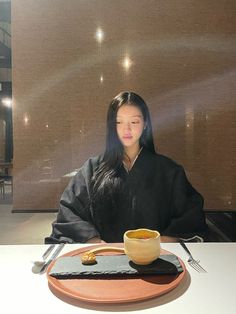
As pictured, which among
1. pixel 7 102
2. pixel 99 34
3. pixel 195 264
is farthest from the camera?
pixel 7 102

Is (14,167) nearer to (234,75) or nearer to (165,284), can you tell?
(234,75)

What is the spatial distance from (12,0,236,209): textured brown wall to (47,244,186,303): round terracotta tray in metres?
3.09

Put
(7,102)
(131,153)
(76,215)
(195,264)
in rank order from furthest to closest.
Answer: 1. (7,102)
2. (131,153)
3. (76,215)
4. (195,264)

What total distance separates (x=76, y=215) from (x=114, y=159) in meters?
0.26

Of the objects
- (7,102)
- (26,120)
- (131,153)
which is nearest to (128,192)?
(131,153)

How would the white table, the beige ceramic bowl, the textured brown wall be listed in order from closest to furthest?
1. the white table
2. the beige ceramic bowl
3. the textured brown wall

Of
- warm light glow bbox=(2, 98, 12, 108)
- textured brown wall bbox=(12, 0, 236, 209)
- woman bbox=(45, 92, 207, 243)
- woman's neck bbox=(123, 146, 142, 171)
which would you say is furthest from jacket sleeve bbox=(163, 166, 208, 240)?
warm light glow bbox=(2, 98, 12, 108)

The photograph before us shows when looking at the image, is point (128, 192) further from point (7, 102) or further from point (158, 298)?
point (7, 102)

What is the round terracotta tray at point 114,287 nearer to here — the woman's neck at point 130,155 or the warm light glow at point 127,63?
the woman's neck at point 130,155

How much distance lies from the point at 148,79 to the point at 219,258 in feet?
10.1

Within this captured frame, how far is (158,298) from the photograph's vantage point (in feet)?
1.94

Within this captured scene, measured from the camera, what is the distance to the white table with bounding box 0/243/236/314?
1.84ft

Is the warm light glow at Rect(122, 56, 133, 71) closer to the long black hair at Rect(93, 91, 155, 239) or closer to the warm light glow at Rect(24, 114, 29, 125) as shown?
the warm light glow at Rect(24, 114, 29, 125)

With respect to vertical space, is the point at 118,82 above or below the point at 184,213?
above
